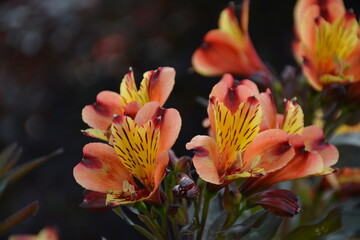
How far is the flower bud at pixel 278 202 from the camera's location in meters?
0.82

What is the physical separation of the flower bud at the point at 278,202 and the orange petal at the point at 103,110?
235mm

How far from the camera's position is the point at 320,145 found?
0.89m

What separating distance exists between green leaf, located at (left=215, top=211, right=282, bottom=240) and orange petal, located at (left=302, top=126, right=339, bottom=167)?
0.36 ft

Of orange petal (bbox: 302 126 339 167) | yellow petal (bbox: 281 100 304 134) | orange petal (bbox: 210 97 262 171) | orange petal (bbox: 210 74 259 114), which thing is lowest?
orange petal (bbox: 302 126 339 167)

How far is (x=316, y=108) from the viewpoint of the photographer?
112cm

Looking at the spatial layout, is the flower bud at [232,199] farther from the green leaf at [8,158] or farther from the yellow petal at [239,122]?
the green leaf at [8,158]

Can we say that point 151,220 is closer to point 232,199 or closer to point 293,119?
point 232,199

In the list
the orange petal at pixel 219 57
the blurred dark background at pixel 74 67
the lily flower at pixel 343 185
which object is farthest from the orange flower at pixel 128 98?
the blurred dark background at pixel 74 67

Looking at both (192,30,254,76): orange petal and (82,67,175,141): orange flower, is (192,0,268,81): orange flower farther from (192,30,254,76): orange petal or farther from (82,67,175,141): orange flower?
(82,67,175,141): orange flower

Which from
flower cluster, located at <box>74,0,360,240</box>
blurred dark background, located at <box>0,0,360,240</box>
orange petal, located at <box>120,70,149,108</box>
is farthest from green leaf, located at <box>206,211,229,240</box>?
blurred dark background, located at <box>0,0,360,240</box>

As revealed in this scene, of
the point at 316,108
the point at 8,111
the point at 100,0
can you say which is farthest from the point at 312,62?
the point at 8,111

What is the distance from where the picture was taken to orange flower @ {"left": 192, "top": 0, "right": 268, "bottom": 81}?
1222mm

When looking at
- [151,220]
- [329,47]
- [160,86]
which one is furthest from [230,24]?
[151,220]

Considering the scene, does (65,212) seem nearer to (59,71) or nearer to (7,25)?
(59,71)
